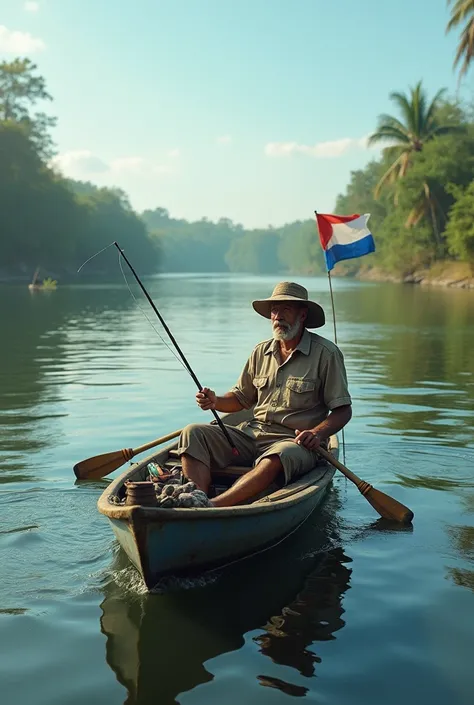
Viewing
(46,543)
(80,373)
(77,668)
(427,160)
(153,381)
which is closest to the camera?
(77,668)

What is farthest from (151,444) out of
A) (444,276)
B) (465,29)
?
(444,276)

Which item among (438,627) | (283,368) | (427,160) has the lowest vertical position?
(438,627)

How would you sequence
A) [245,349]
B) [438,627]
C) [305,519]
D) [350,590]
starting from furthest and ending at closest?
[245,349]
[305,519]
[350,590]
[438,627]

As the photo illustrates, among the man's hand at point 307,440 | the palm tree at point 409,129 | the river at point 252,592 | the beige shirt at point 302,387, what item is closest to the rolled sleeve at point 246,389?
the beige shirt at point 302,387

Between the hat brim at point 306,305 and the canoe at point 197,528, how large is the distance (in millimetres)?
1353

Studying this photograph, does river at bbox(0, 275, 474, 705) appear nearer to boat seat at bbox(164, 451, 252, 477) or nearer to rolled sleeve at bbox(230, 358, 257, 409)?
boat seat at bbox(164, 451, 252, 477)

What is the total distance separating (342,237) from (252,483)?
4678 mm

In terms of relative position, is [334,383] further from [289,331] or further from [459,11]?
[459,11]

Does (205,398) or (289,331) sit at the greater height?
(289,331)

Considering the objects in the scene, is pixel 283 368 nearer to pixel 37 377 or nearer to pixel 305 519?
pixel 305 519

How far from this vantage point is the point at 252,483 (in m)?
5.62

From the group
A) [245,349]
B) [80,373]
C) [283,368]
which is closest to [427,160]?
[245,349]

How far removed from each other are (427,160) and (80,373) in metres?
41.6

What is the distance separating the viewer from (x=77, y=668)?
161 inches
